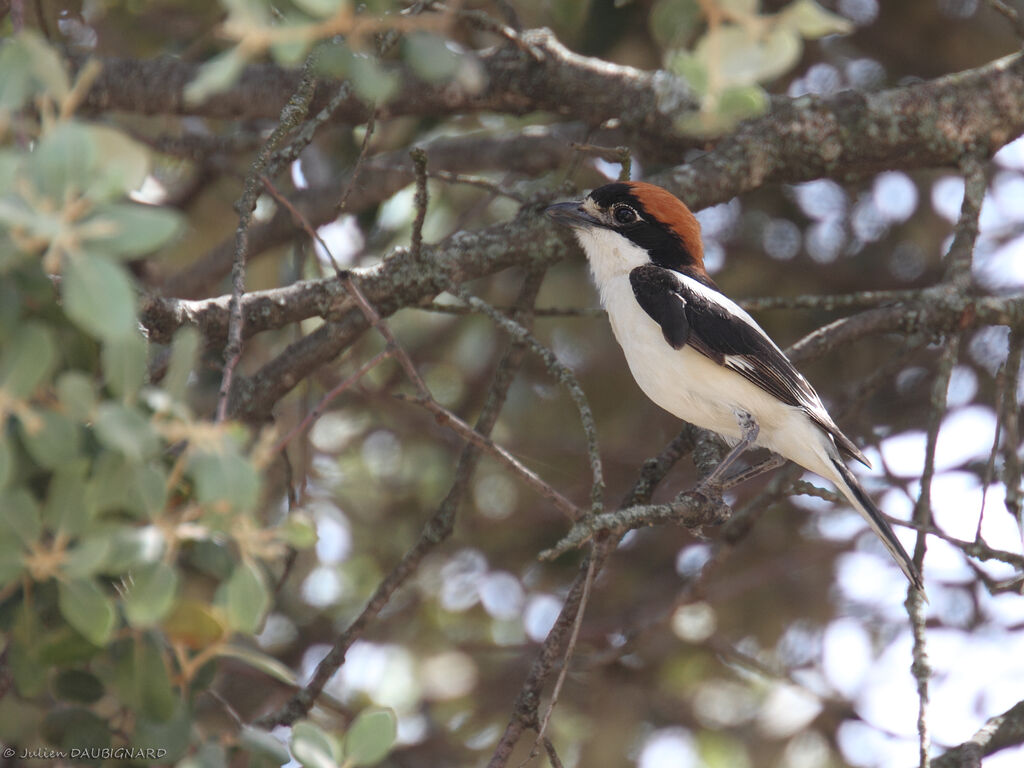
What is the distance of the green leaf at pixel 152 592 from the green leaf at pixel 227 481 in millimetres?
118

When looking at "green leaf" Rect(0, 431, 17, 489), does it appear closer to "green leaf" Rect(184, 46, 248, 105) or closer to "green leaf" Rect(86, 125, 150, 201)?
"green leaf" Rect(86, 125, 150, 201)

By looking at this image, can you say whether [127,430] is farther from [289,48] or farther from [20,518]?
[289,48]

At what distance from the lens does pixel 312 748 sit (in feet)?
4.60

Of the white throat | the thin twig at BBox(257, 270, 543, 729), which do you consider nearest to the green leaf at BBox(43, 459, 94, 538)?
the thin twig at BBox(257, 270, 543, 729)

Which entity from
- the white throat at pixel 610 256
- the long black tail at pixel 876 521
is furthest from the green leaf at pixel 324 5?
the white throat at pixel 610 256

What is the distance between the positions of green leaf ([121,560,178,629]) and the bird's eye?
282 cm

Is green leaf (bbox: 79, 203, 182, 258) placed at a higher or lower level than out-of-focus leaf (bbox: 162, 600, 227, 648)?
higher

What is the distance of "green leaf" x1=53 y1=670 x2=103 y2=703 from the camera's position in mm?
1597

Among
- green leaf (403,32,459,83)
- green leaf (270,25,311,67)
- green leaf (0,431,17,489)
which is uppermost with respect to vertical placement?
green leaf (403,32,459,83)

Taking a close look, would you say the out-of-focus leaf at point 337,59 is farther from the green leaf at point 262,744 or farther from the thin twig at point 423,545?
the thin twig at point 423,545

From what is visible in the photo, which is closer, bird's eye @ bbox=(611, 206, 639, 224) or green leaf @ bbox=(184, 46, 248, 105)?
green leaf @ bbox=(184, 46, 248, 105)

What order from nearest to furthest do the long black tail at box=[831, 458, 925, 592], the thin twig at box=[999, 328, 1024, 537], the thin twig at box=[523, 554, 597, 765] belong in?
the thin twig at box=[523, 554, 597, 765] < the long black tail at box=[831, 458, 925, 592] < the thin twig at box=[999, 328, 1024, 537]

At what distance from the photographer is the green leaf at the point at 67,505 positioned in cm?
127

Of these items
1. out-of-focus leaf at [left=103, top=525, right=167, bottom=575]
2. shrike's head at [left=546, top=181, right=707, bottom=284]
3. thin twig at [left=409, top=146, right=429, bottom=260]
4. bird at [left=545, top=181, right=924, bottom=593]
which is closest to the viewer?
out-of-focus leaf at [left=103, top=525, right=167, bottom=575]
